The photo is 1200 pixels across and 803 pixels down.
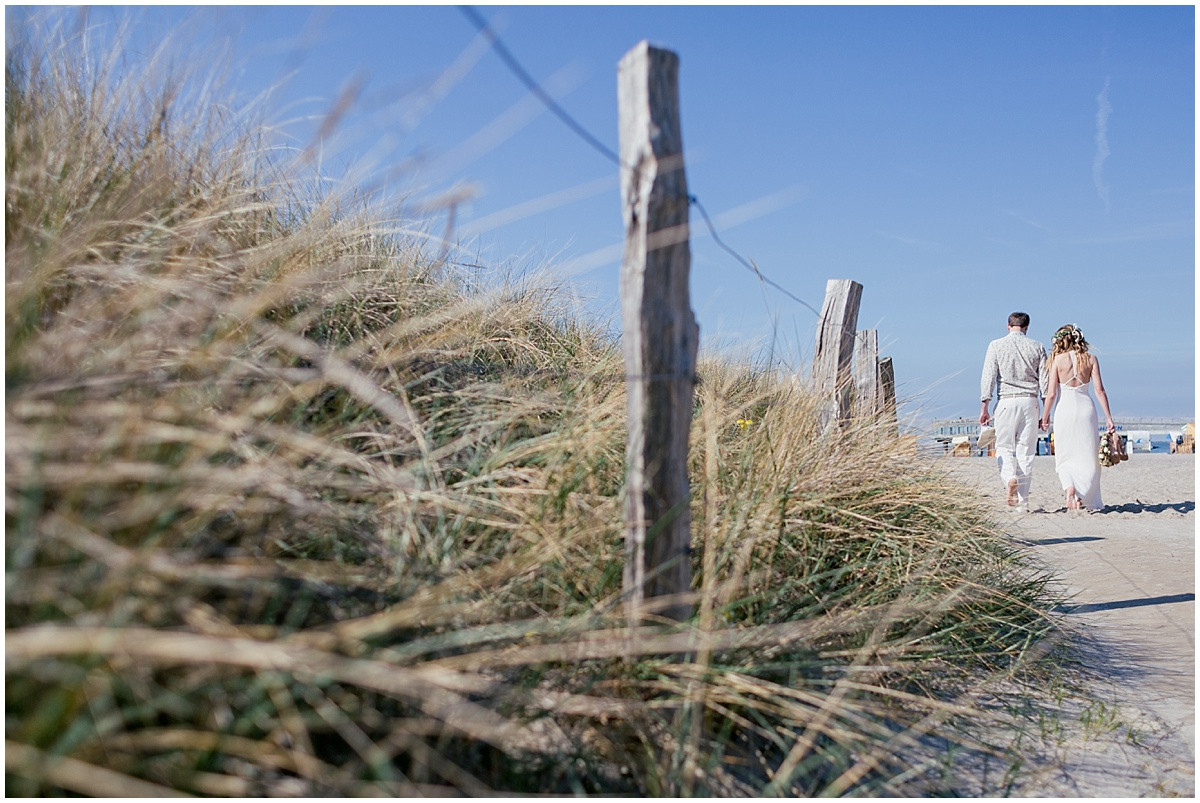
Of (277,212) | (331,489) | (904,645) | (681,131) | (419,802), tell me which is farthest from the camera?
(277,212)

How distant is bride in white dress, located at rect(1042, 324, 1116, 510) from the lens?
8.59m

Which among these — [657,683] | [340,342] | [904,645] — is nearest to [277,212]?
[340,342]

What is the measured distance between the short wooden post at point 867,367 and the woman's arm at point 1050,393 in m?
4.06

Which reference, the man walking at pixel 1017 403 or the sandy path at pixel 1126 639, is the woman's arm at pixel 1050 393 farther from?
the sandy path at pixel 1126 639

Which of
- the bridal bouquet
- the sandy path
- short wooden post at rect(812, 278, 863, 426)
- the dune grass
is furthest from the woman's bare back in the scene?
the dune grass

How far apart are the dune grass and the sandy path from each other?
1.08ft

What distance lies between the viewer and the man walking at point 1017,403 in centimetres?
852

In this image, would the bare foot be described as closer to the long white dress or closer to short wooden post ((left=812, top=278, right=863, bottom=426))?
the long white dress

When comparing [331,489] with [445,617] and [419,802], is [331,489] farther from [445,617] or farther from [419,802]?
[419,802]

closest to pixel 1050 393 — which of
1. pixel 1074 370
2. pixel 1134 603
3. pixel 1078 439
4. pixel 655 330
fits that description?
pixel 1074 370

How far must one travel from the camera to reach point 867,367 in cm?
564

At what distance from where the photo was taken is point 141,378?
7.02ft

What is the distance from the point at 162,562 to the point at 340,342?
7.13 ft

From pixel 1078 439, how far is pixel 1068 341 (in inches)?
40.8
